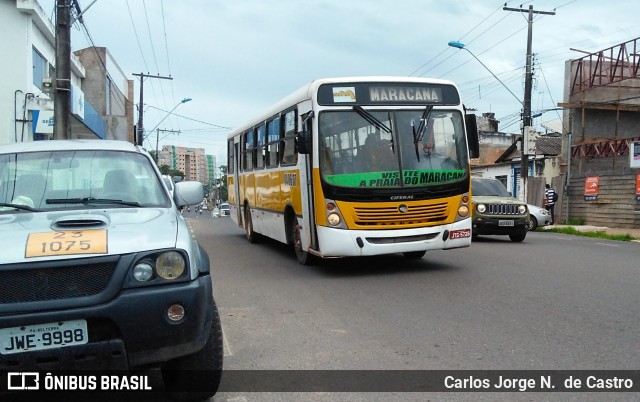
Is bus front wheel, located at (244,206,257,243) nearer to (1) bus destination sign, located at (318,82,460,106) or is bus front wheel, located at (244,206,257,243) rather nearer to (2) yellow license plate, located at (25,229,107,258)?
(1) bus destination sign, located at (318,82,460,106)

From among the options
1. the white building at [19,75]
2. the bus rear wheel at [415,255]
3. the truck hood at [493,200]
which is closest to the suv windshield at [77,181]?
the bus rear wheel at [415,255]

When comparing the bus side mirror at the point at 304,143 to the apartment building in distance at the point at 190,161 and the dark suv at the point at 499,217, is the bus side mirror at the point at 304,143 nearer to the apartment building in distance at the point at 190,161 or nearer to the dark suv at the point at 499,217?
the dark suv at the point at 499,217

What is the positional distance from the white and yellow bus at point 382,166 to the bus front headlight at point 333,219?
0.01 m

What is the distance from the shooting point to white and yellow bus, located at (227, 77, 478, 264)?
27.5 ft

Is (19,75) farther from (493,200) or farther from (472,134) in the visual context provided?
(472,134)

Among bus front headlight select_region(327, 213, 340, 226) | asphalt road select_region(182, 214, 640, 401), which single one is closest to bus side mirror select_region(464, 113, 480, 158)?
asphalt road select_region(182, 214, 640, 401)

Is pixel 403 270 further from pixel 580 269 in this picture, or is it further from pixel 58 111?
pixel 58 111

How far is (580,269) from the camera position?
364 inches

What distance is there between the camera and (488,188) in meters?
15.3

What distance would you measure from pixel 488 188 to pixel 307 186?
25.7ft

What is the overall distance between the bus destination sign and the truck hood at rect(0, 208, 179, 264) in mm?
5109

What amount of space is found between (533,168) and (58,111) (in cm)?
2356

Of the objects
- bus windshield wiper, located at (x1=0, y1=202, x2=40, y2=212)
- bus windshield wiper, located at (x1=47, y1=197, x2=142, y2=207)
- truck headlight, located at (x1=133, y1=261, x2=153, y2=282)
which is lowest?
truck headlight, located at (x1=133, y1=261, x2=153, y2=282)

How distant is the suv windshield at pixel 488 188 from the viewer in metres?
15.1
